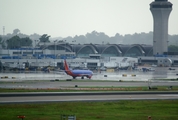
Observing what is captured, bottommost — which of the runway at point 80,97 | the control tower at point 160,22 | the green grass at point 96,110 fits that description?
the green grass at point 96,110

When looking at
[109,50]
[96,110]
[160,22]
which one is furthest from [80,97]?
[109,50]

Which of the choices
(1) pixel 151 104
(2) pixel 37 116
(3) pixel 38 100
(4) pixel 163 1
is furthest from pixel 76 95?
(4) pixel 163 1

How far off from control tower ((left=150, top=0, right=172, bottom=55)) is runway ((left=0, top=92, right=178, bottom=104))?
11155 cm

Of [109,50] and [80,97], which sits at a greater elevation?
[109,50]

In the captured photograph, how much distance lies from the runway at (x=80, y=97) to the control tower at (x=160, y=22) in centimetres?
11155

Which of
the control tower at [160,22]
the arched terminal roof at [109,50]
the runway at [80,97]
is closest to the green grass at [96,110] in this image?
the runway at [80,97]

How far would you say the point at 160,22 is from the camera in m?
175

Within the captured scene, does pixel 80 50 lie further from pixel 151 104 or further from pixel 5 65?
pixel 151 104

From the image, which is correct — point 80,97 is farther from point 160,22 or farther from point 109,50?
point 109,50

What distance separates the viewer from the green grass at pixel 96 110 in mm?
42875

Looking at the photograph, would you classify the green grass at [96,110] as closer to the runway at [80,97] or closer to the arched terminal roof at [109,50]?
the runway at [80,97]

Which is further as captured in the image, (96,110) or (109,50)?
(109,50)

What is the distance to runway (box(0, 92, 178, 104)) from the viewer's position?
53844 millimetres

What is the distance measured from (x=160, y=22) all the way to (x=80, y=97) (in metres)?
123
